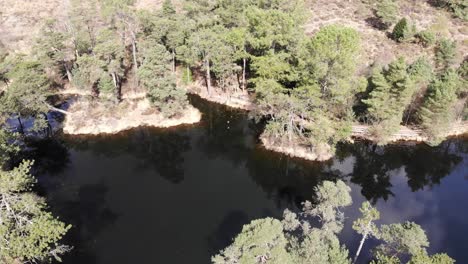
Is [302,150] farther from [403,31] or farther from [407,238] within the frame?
[403,31]

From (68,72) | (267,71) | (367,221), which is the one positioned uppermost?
(267,71)

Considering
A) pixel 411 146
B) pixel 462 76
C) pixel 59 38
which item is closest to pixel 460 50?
pixel 462 76

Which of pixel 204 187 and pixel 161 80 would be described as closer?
pixel 204 187

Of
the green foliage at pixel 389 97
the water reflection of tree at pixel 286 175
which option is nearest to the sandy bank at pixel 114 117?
the water reflection of tree at pixel 286 175

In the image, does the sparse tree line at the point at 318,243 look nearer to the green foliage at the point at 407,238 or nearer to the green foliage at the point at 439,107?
the green foliage at the point at 407,238

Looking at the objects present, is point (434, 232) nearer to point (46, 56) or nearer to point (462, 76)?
point (462, 76)

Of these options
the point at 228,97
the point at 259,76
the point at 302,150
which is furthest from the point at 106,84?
the point at 302,150
